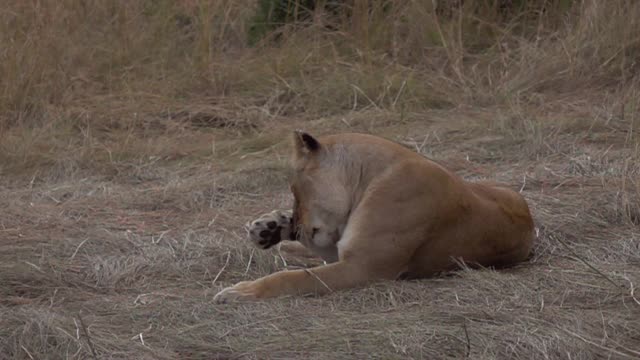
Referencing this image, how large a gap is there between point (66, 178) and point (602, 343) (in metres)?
3.34

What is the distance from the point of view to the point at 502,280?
436 centimetres

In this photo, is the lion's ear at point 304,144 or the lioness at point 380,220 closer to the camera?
the lioness at point 380,220

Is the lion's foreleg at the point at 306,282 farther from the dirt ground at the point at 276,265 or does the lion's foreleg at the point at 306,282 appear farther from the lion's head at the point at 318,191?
the lion's head at the point at 318,191

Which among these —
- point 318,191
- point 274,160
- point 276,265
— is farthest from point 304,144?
point 274,160

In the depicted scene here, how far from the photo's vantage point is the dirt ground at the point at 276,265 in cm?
382

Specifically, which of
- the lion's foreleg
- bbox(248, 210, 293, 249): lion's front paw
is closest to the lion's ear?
bbox(248, 210, 293, 249): lion's front paw

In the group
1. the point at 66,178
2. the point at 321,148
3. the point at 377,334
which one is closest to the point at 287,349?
the point at 377,334

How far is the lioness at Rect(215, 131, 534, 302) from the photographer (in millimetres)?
4340

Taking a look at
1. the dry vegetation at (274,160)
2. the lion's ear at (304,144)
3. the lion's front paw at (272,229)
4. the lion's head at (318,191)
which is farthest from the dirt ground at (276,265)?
the lion's ear at (304,144)

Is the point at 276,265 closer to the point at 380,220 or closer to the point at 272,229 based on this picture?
the point at 272,229

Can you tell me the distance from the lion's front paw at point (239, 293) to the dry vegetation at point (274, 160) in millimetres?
77

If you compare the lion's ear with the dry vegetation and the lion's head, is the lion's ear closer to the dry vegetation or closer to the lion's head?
the lion's head

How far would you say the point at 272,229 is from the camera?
471 cm

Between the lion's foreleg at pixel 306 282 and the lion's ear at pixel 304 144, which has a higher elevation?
the lion's ear at pixel 304 144
